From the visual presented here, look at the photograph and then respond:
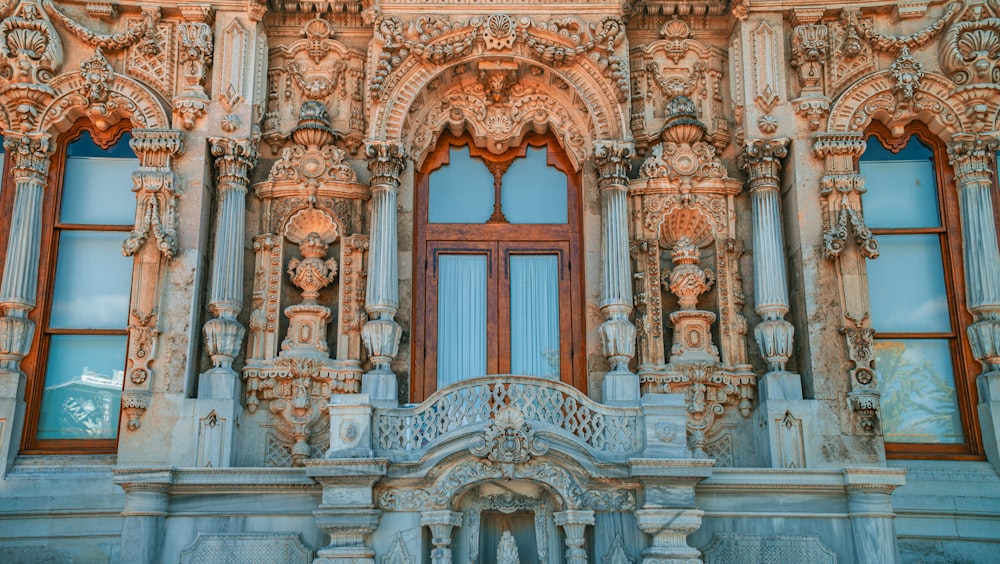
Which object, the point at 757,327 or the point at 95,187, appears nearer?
the point at 757,327

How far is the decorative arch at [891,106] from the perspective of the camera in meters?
15.0

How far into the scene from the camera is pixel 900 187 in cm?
1524

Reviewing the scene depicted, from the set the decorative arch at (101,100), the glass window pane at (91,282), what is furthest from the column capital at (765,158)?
the glass window pane at (91,282)

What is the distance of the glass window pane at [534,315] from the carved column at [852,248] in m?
3.95

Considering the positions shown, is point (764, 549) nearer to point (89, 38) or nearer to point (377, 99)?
point (377, 99)

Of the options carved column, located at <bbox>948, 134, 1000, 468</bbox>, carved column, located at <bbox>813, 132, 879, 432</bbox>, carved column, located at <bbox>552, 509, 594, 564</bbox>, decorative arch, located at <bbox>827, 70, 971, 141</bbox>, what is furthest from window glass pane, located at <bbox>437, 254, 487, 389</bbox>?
carved column, located at <bbox>948, 134, 1000, 468</bbox>

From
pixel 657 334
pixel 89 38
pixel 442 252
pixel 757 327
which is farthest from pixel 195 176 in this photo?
pixel 757 327

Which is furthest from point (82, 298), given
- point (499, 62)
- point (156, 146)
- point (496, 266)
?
point (499, 62)

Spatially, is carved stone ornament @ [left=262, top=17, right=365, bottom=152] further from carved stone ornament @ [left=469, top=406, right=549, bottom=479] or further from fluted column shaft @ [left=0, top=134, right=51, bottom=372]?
carved stone ornament @ [left=469, top=406, right=549, bottom=479]

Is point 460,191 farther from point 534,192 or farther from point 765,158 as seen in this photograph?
point 765,158

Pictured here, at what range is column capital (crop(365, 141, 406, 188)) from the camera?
14828 mm

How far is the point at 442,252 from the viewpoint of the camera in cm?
1548

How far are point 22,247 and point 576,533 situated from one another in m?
8.56

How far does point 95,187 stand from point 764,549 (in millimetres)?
10541
